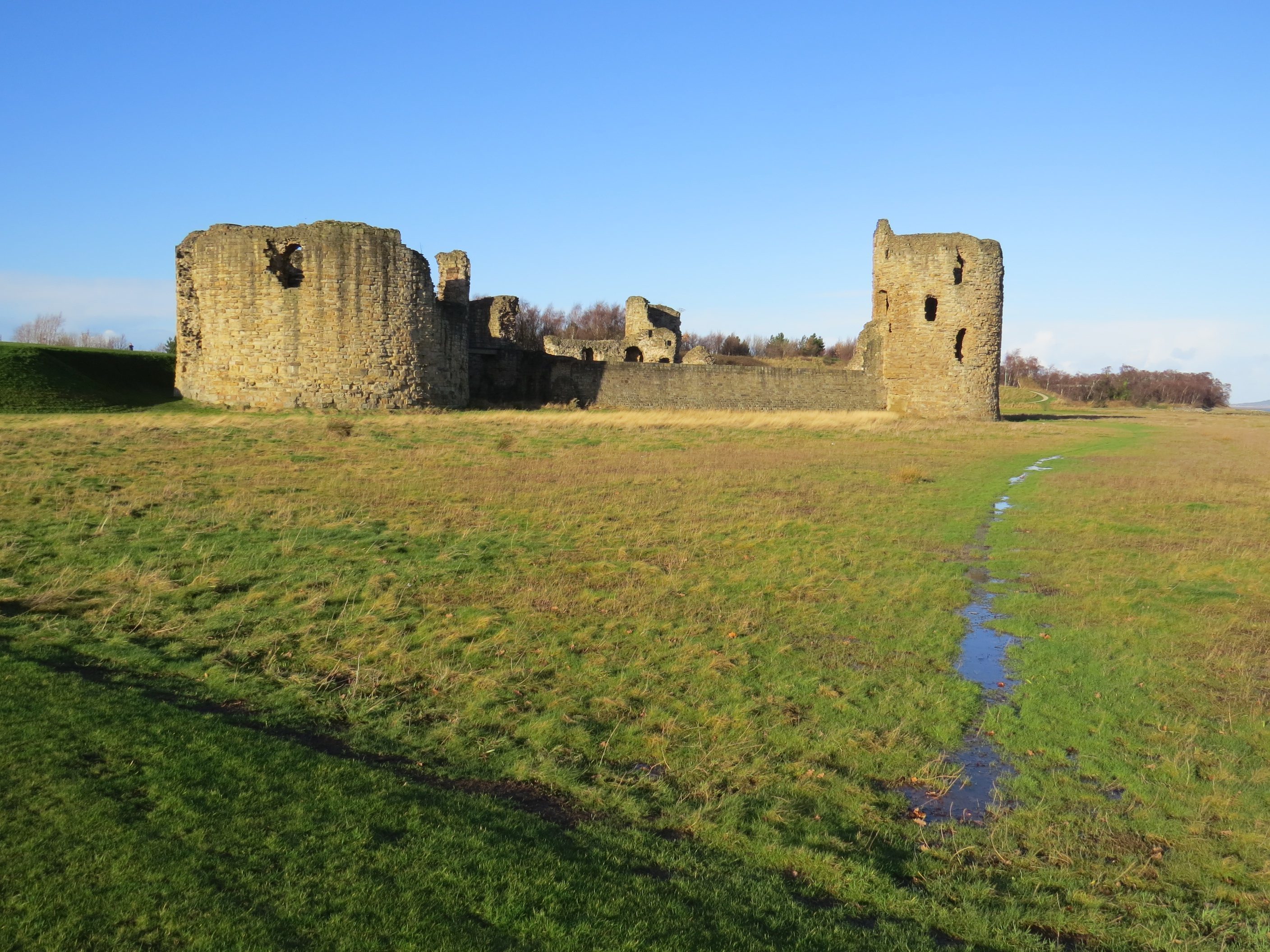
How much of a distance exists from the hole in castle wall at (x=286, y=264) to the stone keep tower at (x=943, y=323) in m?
23.3

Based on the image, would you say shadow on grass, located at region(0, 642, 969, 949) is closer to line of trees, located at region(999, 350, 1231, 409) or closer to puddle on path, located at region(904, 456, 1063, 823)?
puddle on path, located at region(904, 456, 1063, 823)

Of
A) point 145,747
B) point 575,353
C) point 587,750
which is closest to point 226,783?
point 145,747

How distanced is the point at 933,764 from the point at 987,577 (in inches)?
204

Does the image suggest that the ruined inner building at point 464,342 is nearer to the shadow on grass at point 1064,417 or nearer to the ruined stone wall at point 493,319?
the ruined stone wall at point 493,319

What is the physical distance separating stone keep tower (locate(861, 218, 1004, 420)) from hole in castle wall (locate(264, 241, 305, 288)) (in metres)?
23.3

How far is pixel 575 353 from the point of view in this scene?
4044 centimetres

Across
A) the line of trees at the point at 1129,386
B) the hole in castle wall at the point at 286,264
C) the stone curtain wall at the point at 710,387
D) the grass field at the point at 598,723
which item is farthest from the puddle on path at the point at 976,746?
the line of trees at the point at 1129,386

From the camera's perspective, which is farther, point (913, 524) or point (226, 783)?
point (913, 524)

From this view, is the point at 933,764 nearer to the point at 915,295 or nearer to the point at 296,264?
the point at 296,264

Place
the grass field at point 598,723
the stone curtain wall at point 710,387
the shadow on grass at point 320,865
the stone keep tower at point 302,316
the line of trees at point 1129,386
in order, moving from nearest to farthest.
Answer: the shadow on grass at point 320,865
the grass field at point 598,723
the stone keep tower at point 302,316
the stone curtain wall at point 710,387
the line of trees at point 1129,386

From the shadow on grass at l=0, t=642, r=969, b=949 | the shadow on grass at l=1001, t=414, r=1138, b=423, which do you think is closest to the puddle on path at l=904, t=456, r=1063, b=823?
the shadow on grass at l=0, t=642, r=969, b=949

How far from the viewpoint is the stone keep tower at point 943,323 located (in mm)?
38031

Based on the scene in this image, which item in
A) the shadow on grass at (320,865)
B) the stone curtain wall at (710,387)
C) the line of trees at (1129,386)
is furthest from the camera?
the line of trees at (1129,386)

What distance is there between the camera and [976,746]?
6117 millimetres
